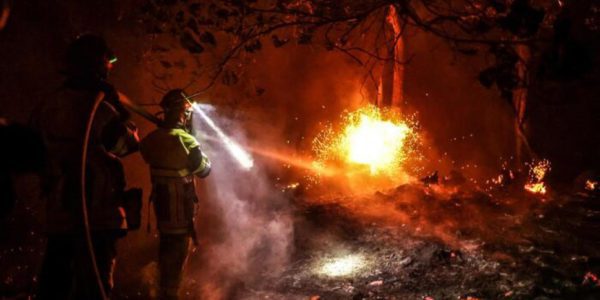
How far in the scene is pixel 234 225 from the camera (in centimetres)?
878

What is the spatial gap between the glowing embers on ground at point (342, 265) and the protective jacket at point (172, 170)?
2633 millimetres

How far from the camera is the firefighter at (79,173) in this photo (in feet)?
10.5

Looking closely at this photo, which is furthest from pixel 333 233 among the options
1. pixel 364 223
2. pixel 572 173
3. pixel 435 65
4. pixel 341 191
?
pixel 435 65

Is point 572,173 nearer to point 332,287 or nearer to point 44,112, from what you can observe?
point 332,287

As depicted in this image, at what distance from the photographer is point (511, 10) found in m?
3.17

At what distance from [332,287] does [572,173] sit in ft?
32.6

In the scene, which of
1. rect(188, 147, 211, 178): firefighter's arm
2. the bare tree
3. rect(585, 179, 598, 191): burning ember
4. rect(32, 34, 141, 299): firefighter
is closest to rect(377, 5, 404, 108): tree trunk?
the bare tree

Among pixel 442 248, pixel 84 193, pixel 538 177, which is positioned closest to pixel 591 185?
pixel 538 177

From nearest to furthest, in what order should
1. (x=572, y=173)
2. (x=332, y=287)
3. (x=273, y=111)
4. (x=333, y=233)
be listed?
(x=332, y=287) < (x=333, y=233) < (x=572, y=173) < (x=273, y=111)

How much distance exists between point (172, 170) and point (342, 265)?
3359 millimetres

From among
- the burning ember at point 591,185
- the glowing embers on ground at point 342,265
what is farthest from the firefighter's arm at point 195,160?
the burning ember at point 591,185

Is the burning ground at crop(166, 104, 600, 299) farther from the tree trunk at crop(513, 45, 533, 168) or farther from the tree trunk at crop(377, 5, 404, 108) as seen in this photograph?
the tree trunk at crop(377, 5, 404, 108)

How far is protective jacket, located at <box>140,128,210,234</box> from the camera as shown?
4.66m

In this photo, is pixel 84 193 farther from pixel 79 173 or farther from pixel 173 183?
pixel 173 183
